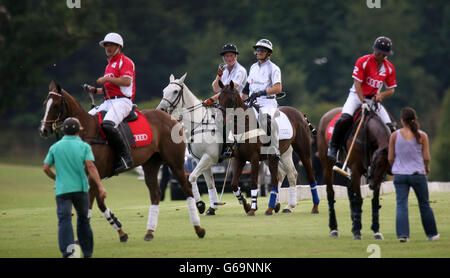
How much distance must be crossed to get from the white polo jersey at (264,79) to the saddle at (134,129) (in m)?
4.07

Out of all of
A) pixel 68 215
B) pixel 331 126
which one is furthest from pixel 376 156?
pixel 68 215

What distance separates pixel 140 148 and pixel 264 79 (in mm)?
4710

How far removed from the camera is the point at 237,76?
1967 centimetres

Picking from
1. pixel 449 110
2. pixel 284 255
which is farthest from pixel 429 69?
pixel 284 255

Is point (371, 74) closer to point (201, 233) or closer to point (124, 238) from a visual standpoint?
Result: point (201, 233)

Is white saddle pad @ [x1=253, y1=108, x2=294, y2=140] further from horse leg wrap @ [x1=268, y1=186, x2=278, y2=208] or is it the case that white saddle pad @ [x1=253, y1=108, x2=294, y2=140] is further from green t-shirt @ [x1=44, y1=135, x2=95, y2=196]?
green t-shirt @ [x1=44, y1=135, x2=95, y2=196]

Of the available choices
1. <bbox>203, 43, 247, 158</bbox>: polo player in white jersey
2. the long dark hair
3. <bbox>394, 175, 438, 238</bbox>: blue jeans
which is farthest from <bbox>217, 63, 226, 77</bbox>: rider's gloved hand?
<bbox>394, 175, 438, 238</bbox>: blue jeans

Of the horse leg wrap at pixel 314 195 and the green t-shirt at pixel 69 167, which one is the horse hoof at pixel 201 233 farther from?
the horse leg wrap at pixel 314 195

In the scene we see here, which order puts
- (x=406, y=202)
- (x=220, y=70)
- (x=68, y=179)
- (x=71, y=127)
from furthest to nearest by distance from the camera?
(x=220, y=70), (x=406, y=202), (x=71, y=127), (x=68, y=179)

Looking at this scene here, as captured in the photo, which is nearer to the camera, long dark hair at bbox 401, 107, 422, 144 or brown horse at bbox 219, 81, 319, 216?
long dark hair at bbox 401, 107, 422, 144

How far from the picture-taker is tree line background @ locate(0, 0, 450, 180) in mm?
63531

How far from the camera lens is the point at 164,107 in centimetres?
1945

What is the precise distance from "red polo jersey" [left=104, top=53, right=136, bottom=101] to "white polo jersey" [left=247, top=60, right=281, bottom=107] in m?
4.14

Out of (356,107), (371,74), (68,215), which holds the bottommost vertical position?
(68,215)
